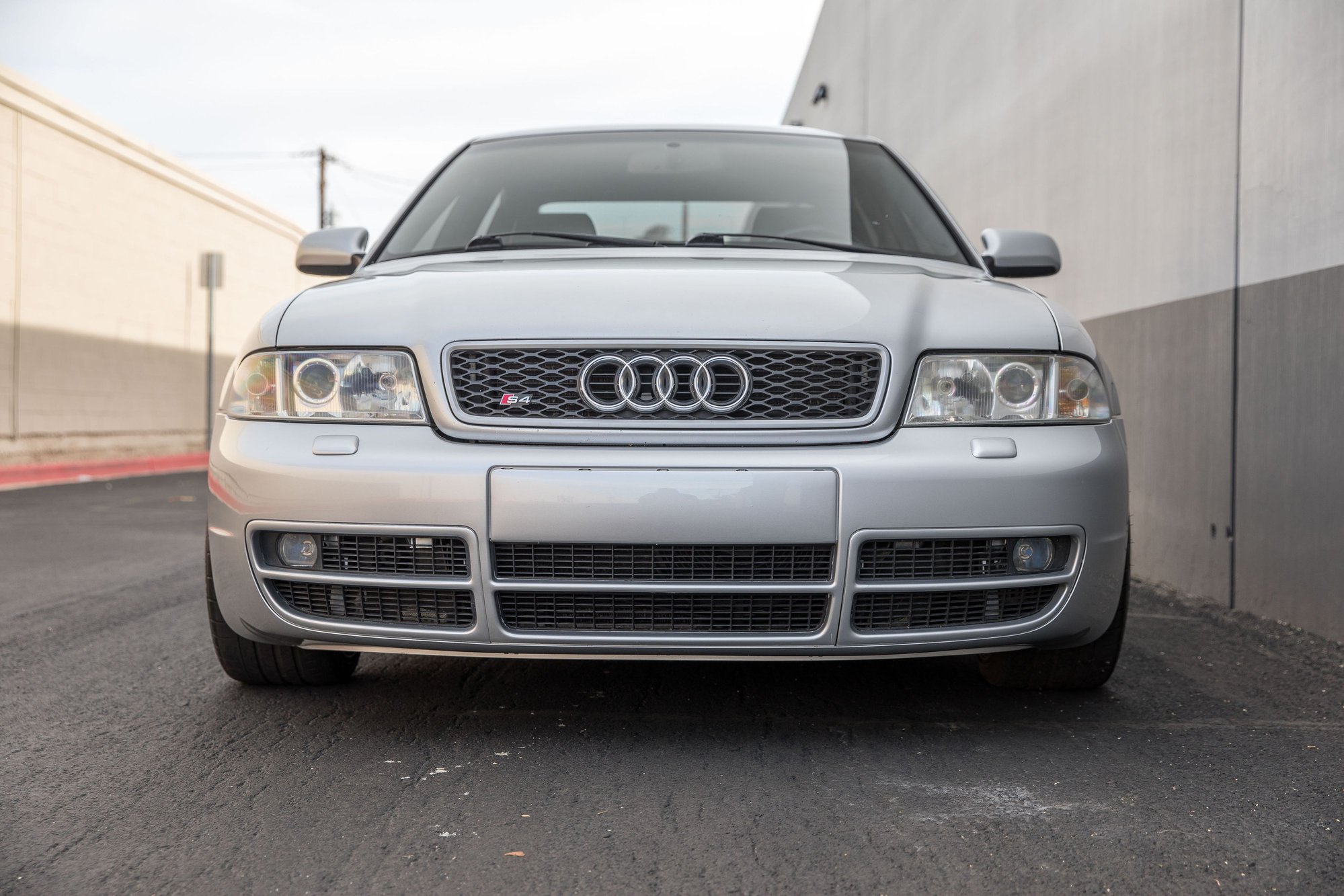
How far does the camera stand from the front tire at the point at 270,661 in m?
2.97

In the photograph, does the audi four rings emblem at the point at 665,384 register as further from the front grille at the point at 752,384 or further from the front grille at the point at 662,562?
the front grille at the point at 662,562

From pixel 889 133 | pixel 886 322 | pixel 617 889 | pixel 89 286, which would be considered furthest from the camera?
pixel 89 286

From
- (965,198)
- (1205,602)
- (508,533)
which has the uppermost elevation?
(965,198)

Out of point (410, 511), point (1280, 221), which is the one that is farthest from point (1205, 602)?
point (410, 511)

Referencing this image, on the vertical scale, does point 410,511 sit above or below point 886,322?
below

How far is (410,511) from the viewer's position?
98.7 inches

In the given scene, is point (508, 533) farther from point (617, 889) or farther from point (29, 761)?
point (29, 761)

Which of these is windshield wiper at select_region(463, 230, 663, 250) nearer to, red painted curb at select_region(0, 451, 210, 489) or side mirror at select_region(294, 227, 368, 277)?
side mirror at select_region(294, 227, 368, 277)

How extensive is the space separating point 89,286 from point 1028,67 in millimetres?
10748

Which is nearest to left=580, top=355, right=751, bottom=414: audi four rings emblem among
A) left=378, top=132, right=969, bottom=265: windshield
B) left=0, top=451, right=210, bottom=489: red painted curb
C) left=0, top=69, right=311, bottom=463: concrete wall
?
left=378, top=132, right=969, bottom=265: windshield

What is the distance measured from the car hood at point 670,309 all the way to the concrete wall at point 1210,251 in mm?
1474

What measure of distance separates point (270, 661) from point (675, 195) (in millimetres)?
1955

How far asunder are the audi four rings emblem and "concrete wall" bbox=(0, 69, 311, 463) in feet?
35.7

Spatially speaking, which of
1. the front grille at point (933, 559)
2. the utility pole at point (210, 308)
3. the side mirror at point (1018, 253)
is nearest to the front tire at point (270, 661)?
the front grille at point (933, 559)
